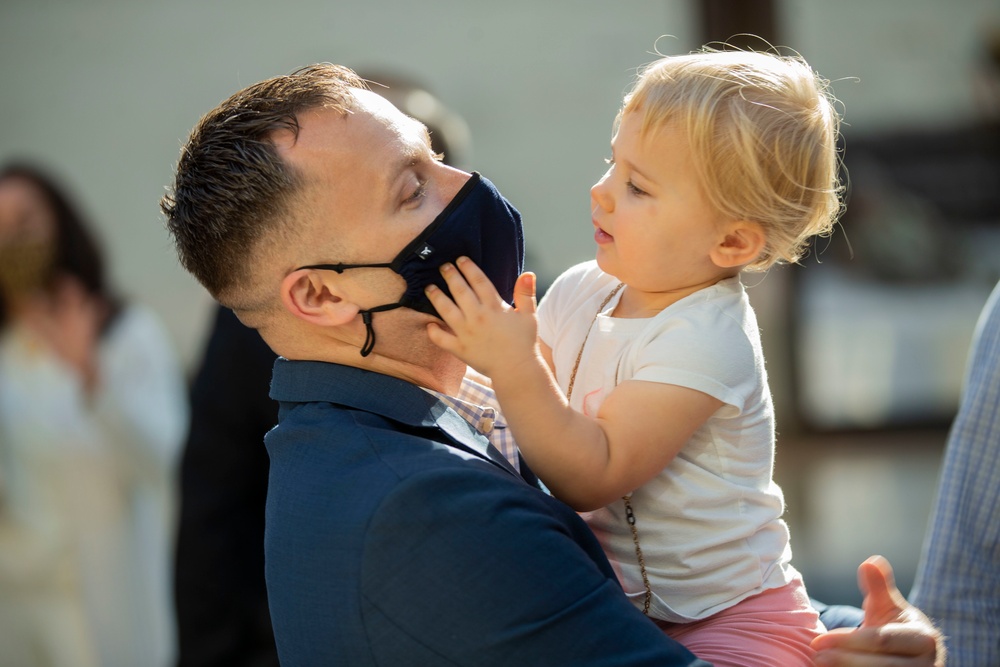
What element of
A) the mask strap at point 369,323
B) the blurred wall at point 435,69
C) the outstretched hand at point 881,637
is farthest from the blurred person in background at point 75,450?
the outstretched hand at point 881,637

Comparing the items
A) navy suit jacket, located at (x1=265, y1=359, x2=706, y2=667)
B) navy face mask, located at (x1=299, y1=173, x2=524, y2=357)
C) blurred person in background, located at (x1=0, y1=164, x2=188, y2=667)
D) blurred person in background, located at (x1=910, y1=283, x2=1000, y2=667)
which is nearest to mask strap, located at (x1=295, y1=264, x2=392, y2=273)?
navy face mask, located at (x1=299, y1=173, x2=524, y2=357)

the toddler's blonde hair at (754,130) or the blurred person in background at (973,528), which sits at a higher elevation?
the toddler's blonde hair at (754,130)

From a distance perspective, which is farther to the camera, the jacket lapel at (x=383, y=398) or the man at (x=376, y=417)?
the jacket lapel at (x=383, y=398)

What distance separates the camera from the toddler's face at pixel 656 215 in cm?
181

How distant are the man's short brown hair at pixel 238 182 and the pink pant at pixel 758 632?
37.0 inches

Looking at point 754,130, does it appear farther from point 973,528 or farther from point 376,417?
point 973,528

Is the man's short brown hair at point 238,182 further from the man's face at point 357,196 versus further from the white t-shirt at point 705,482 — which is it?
the white t-shirt at point 705,482

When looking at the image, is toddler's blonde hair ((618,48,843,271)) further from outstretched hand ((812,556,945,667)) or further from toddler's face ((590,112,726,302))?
outstretched hand ((812,556,945,667))

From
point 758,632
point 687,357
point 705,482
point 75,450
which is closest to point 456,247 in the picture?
point 687,357

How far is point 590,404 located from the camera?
188 cm

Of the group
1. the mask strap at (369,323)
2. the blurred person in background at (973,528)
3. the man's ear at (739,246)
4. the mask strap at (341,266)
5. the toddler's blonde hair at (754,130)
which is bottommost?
the blurred person in background at (973,528)

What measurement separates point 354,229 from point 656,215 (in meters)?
0.51

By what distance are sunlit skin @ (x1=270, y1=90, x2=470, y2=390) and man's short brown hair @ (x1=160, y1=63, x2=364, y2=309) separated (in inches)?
1.2

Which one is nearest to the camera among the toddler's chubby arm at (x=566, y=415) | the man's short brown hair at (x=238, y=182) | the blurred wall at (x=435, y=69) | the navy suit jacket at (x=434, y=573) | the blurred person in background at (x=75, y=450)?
the navy suit jacket at (x=434, y=573)
